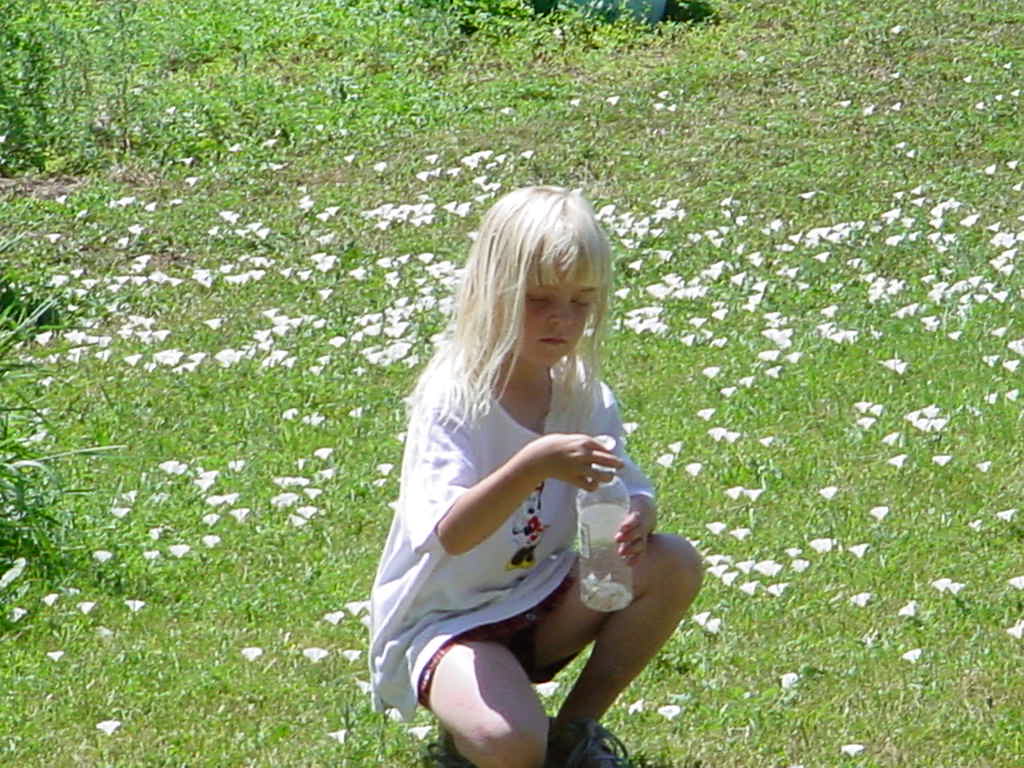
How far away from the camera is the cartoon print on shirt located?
4.01 metres

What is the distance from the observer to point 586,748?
394 cm

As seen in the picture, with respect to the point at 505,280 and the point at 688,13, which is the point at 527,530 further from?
the point at 688,13

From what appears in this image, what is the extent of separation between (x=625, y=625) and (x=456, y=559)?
1.29 feet

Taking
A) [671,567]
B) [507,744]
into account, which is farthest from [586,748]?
[671,567]

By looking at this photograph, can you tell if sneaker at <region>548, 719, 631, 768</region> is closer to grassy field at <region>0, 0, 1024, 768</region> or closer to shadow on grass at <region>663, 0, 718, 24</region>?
grassy field at <region>0, 0, 1024, 768</region>

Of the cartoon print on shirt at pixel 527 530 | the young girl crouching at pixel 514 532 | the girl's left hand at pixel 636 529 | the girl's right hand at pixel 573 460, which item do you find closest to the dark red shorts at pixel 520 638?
the young girl crouching at pixel 514 532

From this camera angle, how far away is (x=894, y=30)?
11.9 m

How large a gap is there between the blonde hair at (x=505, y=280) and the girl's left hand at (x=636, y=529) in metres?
0.36

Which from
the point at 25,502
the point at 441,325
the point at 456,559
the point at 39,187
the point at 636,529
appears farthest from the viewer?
the point at 39,187

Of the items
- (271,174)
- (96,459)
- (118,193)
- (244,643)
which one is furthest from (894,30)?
(244,643)

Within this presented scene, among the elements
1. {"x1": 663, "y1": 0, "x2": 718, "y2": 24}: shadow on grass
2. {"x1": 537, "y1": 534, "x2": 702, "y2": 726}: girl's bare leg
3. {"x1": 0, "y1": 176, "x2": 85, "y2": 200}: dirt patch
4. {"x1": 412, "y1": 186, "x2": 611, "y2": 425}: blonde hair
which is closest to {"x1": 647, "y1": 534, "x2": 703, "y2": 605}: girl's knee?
{"x1": 537, "y1": 534, "x2": 702, "y2": 726}: girl's bare leg

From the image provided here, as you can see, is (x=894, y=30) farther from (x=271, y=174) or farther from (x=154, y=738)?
(x=154, y=738)

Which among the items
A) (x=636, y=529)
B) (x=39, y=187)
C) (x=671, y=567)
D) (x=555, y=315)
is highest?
(x=555, y=315)

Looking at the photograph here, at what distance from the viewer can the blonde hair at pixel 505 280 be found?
12.7 ft
